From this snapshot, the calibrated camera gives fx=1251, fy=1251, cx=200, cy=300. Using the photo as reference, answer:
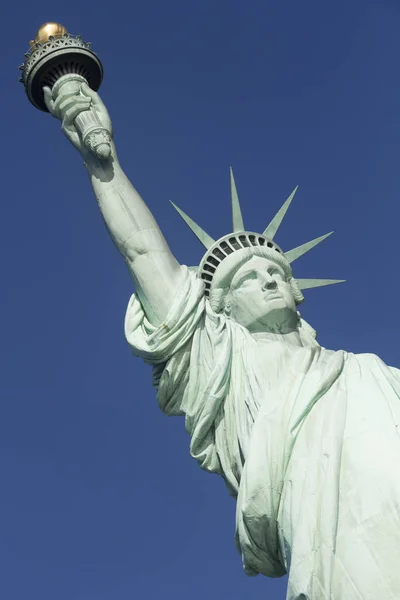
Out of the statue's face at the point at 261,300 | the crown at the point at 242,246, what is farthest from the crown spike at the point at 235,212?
the statue's face at the point at 261,300

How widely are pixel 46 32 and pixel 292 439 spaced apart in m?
5.70

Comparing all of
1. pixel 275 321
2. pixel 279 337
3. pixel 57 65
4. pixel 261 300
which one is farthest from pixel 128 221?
pixel 57 65

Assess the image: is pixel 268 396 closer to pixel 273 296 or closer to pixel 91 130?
pixel 273 296

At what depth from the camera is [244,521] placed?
32.8ft

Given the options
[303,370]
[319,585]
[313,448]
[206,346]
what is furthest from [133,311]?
[319,585]

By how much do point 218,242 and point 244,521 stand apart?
131 inches

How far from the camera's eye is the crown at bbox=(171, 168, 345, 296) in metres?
12.2

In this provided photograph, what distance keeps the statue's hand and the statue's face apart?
6.93ft

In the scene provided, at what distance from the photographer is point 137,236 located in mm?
11945

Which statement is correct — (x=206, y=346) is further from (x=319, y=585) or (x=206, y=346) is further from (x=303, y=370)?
(x=319, y=585)

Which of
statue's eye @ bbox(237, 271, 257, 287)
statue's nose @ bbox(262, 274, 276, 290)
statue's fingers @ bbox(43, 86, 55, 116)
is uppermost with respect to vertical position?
statue's fingers @ bbox(43, 86, 55, 116)

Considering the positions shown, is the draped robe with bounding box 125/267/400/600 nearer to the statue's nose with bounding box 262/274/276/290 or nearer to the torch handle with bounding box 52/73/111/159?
the statue's nose with bounding box 262/274/276/290

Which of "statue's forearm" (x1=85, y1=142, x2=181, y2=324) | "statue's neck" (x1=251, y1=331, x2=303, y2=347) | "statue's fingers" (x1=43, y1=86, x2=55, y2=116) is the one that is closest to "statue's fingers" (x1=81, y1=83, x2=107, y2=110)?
"statue's fingers" (x1=43, y1=86, x2=55, y2=116)

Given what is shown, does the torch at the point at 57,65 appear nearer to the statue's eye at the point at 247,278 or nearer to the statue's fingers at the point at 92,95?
the statue's fingers at the point at 92,95
